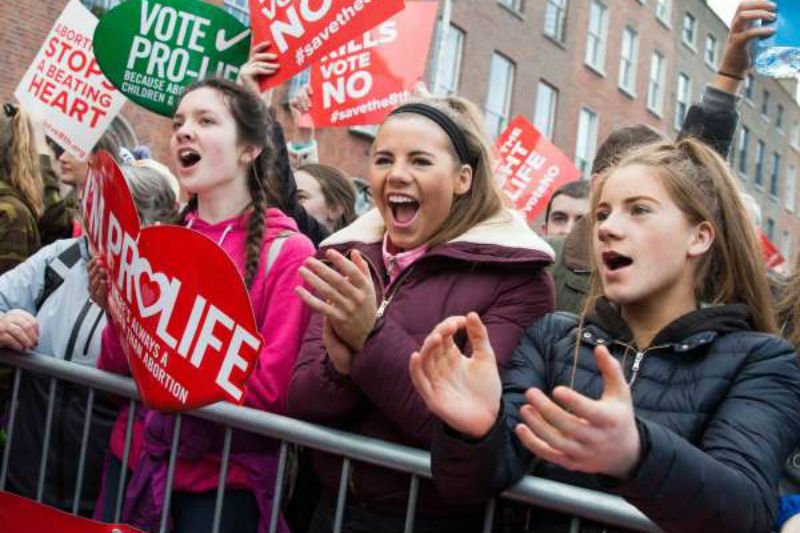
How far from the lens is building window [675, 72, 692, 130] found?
86.6 ft

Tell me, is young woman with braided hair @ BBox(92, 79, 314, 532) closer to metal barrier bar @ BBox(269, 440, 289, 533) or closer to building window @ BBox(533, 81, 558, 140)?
metal barrier bar @ BBox(269, 440, 289, 533)

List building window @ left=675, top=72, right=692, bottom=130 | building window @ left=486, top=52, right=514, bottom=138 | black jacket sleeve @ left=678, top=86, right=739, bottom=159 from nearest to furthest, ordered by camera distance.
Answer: black jacket sleeve @ left=678, top=86, right=739, bottom=159 → building window @ left=486, top=52, right=514, bottom=138 → building window @ left=675, top=72, right=692, bottom=130

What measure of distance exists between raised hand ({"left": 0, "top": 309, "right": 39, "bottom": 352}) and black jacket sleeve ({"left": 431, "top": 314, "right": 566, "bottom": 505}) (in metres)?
1.30

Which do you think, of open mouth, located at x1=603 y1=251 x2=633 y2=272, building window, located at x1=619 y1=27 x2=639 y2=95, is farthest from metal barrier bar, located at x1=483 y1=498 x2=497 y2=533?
building window, located at x1=619 y1=27 x2=639 y2=95

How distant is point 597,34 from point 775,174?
18151 mm

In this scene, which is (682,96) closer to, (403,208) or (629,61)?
(629,61)

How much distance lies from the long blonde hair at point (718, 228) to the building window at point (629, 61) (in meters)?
21.7

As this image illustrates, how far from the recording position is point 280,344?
227 cm

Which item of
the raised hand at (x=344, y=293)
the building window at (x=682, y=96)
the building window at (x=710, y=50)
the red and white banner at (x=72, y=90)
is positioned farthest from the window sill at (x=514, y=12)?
the raised hand at (x=344, y=293)

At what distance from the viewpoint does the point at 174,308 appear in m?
1.99

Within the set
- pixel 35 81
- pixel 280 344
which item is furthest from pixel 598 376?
pixel 35 81

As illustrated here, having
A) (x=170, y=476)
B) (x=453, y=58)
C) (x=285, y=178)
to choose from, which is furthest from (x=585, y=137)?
(x=170, y=476)

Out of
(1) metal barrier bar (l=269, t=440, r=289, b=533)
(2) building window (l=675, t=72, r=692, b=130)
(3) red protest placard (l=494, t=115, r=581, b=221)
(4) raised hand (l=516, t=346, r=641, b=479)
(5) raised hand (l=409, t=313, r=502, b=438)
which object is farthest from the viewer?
(2) building window (l=675, t=72, r=692, b=130)

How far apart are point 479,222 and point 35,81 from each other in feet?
8.32
